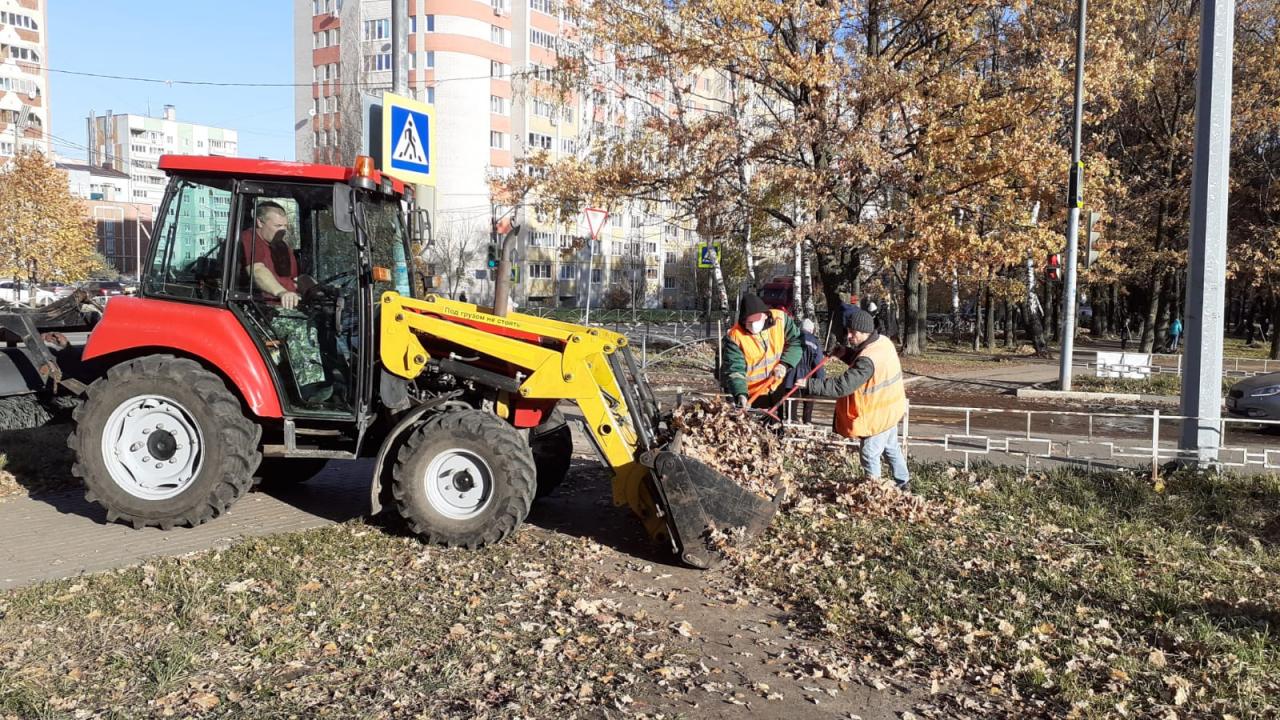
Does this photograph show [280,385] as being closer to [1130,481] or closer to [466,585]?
[466,585]

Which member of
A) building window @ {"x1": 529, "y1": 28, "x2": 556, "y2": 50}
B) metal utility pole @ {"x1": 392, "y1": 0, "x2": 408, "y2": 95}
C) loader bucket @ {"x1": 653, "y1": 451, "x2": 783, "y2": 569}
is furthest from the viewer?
building window @ {"x1": 529, "y1": 28, "x2": 556, "y2": 50}

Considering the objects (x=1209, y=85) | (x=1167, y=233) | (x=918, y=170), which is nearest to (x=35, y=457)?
(x=1209, y=85)

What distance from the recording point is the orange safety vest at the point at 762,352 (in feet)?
27.7

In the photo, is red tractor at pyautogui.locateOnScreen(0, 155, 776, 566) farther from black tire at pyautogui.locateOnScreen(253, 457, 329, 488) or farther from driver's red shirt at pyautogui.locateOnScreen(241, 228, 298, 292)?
black tire at pyautogui.locateOnScreen(253, 457, 329, 488)

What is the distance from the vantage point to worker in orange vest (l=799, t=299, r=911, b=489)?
7.59 meters

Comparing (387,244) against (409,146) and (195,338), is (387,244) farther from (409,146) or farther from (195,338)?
(409,146)

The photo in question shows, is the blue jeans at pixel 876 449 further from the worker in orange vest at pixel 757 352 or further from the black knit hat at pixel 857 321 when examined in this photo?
the worker in orange vest at pixel 757 352

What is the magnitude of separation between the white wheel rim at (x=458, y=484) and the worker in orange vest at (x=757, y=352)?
2448 mm

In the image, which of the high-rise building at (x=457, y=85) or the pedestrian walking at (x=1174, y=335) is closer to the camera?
the pedestrian walking at (x=1174, y=335)

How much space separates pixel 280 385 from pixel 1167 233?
29145mm

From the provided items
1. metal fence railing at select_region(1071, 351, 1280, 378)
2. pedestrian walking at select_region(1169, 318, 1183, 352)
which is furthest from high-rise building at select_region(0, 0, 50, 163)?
metal fence railing at select_region(1071, 351, 1280, 378)

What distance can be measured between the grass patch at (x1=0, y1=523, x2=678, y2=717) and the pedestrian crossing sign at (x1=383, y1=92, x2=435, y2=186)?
211 inches

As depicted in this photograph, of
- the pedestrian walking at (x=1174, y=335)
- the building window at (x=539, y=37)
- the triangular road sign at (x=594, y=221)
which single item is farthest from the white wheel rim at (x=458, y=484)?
the building window at (x=539, y=37)

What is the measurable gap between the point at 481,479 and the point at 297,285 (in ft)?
6.77
